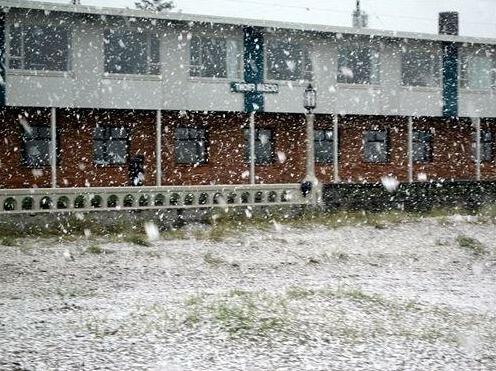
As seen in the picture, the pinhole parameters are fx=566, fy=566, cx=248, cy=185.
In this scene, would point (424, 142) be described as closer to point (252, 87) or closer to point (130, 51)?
point (252, 87)

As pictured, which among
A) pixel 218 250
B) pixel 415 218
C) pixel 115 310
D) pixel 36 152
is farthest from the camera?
pixel 36 152

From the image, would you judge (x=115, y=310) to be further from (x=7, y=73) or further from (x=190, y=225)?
(x=7, y=73)

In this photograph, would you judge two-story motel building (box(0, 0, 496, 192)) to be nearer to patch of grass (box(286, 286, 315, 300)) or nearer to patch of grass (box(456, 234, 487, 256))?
patch of grass (box(456, 234, 487, 256))

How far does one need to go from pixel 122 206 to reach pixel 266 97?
7.41 meters

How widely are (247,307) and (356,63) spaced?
58.7 feet

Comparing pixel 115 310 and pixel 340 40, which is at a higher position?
pixel 340 40

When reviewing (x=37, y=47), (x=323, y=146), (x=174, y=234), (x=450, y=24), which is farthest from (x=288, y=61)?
(x=174, y=234)

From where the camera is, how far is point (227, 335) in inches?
210

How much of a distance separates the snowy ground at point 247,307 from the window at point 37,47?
843 centimetres

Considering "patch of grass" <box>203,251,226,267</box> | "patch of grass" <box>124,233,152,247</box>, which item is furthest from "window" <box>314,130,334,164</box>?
"patch of grass" <box>203,251,226,267</box>

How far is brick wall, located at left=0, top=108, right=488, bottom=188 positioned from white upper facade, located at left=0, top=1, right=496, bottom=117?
1035 mm

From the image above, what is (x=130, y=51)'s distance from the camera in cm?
2194

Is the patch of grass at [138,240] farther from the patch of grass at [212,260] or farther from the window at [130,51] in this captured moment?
the window at [130,51]

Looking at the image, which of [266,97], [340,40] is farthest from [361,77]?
[266,97]
